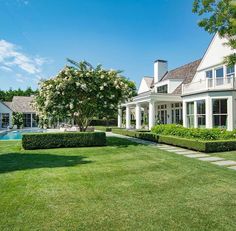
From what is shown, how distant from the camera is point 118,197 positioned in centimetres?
502

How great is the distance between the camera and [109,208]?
14.5 ft

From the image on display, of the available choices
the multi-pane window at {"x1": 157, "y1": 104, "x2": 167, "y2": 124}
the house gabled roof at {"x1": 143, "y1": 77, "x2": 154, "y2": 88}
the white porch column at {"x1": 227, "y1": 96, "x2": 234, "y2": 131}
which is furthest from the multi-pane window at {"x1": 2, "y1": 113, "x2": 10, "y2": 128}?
the white porch column at {"x1": 227, "y1": 96, "x2": 234, "y2": 131}

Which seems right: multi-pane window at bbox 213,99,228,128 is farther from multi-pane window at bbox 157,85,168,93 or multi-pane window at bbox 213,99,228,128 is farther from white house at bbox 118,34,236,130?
multi-pane window at bbox 157,85,168,93

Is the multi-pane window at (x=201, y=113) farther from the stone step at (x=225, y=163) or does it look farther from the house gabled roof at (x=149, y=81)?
the house gabled roof at (x=149, y=81)

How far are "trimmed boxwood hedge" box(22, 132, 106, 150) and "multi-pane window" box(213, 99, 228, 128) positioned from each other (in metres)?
9.12

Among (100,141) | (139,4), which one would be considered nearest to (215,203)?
(100,141)

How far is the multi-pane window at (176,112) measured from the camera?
81.9 ft

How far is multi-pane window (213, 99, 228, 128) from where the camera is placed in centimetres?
1686

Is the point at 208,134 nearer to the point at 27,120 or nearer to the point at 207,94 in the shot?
the point at 207,94

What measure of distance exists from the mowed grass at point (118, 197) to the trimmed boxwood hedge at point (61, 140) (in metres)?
5.10

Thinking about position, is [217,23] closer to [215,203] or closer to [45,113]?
[215,203]

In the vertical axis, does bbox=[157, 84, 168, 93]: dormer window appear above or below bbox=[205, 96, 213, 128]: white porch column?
above

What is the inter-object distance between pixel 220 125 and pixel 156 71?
15.7 meters

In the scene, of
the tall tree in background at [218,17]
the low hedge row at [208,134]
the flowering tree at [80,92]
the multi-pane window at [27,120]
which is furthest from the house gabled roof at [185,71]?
the multi-pane window at [27,120]
